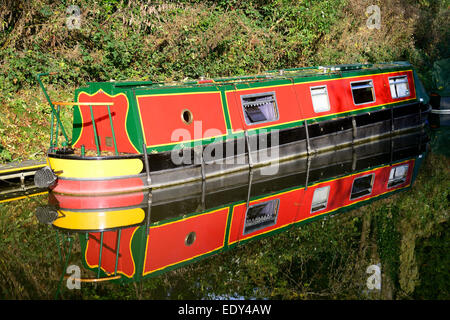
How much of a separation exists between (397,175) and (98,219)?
20.4ft

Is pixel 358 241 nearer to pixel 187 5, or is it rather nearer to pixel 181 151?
pixel 181 151

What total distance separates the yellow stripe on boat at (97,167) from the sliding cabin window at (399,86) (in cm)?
776

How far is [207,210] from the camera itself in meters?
8.23

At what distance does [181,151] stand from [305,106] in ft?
11.4

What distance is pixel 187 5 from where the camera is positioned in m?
13.6

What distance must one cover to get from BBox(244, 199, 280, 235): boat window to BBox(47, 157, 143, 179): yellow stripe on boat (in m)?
2.00

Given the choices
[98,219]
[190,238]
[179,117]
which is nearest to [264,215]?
[190,238]

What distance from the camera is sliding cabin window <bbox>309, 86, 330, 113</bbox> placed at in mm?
Result: 11461

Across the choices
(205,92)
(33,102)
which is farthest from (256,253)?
(33,102)

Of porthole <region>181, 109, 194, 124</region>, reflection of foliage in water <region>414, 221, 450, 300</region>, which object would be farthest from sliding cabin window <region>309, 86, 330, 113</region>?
reflection of foliage in water <region>414, 221, 450, 300</region>

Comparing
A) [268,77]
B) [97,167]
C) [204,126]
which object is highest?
[268,77]

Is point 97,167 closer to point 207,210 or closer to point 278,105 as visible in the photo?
point 207,210

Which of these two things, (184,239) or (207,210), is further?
(207,210)

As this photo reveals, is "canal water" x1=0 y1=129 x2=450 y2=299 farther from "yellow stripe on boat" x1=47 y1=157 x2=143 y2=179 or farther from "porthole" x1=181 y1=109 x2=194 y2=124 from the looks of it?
"porthole" x1=181 y1=109 x2=194 y2=124
